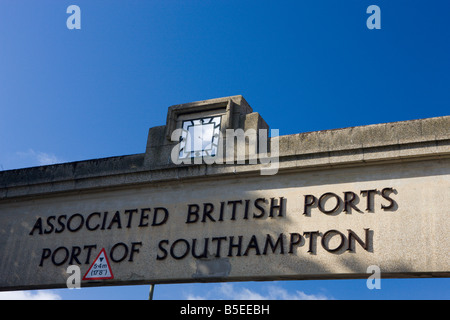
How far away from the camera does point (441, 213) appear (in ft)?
35.3

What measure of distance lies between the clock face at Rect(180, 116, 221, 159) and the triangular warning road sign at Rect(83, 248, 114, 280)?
2.74m

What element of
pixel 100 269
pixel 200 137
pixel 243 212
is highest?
pixel 200 137

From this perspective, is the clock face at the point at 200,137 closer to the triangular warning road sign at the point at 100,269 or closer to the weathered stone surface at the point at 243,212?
the weathered stone surface at the point at 243,212

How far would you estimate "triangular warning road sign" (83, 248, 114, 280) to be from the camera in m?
12.9

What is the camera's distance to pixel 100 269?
13039mm

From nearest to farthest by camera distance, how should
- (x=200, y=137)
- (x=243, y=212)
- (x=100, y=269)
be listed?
(x=243, y=212) → (x=100, y=269) → (x=200, y=137)

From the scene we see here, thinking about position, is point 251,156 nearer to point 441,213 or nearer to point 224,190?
point 224,190

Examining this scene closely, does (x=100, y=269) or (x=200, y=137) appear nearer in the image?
(x=100, y=269)

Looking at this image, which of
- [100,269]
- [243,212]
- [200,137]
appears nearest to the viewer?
[243,212]

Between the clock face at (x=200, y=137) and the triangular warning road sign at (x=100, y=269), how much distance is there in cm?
274

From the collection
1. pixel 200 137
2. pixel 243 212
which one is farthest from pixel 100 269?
pixel 200 137

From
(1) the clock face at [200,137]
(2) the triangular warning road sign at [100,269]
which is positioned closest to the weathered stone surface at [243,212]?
(2) the triangular warning road sign at [100,269]

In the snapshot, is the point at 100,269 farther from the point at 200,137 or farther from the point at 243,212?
the point at 200,137

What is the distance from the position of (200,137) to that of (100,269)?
3.53 metres
